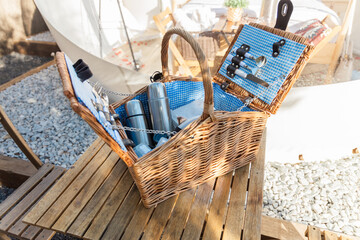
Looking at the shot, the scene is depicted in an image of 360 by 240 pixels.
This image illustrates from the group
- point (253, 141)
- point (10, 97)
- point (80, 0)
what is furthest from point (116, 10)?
point (253, 141)

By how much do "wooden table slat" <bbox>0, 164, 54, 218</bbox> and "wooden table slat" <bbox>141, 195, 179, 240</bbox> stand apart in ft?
2.91

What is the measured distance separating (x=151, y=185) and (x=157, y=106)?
0.32 metres

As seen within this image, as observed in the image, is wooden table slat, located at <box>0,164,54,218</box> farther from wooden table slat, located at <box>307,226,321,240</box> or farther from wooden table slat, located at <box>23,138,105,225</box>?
wooden table slat, located at <box>307,226,321,240</box>

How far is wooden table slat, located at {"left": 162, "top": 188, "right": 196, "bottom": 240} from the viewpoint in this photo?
737 millimetres

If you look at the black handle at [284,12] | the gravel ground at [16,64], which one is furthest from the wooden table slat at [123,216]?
the gravel ground at [16,64]

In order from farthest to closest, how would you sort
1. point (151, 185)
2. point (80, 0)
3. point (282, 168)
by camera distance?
point (80, 0), point (282, 168), point (151, 185)

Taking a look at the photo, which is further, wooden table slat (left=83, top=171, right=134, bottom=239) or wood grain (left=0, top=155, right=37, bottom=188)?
wood grain (left=0, top=155, right=37, bottom=188)

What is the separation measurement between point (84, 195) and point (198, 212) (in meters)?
0.42

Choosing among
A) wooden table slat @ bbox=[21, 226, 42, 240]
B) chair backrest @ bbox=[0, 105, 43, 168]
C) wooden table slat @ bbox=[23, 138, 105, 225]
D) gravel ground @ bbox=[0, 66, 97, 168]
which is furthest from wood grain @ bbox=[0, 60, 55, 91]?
wooden table slat @ bbox=[23, 138, 105, 225]

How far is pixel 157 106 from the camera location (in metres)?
0.92

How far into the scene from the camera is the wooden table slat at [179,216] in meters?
0.74

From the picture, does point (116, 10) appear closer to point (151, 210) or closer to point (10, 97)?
point (10, 97)

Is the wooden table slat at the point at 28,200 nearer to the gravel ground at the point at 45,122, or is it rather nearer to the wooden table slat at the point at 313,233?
the gravel ground at the point at 45,122

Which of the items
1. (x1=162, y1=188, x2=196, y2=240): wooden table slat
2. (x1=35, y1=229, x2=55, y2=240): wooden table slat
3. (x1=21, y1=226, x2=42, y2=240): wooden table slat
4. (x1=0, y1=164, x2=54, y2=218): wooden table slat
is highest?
(x1=162, y1=188, x2=196, y2=240): wooden table slat
